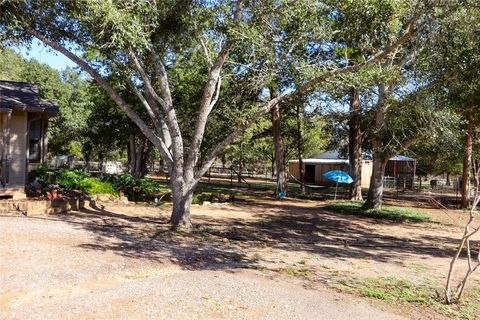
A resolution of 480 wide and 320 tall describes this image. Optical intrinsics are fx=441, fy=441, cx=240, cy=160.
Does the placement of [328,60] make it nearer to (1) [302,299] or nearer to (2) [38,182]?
(1) [302,299]

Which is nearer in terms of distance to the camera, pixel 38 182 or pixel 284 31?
pixel 284 31

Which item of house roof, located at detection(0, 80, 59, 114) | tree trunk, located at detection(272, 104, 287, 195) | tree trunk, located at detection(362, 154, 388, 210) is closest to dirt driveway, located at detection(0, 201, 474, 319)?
house roof, located at detection(0, 80, 59, 114)

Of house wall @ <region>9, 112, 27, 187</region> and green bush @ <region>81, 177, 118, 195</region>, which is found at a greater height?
house wall @ <region>9, 112, 27, 187</region>

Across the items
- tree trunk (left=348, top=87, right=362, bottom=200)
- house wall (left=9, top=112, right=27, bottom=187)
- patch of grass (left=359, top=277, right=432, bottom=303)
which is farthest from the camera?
tree trunk (left=348, top=87, right=362, bottom=200)

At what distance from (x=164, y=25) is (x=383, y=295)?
330 inches

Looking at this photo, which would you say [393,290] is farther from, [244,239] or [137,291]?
[244,239]

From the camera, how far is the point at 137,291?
5.80 metres

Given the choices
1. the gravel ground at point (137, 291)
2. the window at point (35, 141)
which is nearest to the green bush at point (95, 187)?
the window at point (35, 141)

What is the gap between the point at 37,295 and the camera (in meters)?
5.47

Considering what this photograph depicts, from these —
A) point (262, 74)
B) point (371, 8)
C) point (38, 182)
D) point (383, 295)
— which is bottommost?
point (383, 295)

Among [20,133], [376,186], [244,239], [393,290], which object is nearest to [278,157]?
[376,186]

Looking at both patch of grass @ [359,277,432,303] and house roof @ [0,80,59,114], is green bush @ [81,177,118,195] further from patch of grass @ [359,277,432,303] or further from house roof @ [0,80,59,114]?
patch of grass @ [359,277,432,303]

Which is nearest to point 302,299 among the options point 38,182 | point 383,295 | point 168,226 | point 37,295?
point 383,295

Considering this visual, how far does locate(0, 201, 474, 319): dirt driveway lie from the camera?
5.35 meters
